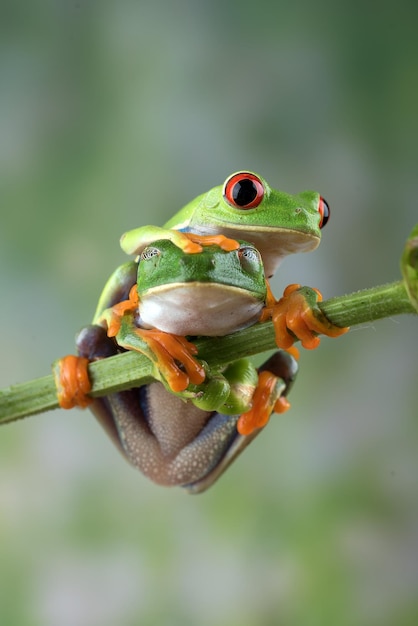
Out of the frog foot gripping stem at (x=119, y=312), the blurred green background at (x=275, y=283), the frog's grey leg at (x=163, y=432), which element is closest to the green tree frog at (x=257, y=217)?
the frog foot gripping stem at (x=119, y=312)

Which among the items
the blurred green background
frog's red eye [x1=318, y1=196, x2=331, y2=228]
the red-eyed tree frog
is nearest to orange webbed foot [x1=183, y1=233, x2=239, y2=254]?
the red-eyed tree frog

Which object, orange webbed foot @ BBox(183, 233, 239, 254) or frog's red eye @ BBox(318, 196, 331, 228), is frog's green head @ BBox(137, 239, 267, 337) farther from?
frog's red eye @ BBox(318, 196, 331, 228)

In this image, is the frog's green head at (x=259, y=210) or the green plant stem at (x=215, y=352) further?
the frog's green head at (x=259, y=210)

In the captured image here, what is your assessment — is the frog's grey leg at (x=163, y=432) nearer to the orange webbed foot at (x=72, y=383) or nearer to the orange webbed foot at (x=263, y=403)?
the orange webbed foot at (x=263, y=403)

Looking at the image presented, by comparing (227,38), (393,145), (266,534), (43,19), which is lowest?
(266,534)

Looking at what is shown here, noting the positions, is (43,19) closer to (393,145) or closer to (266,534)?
(393,145)

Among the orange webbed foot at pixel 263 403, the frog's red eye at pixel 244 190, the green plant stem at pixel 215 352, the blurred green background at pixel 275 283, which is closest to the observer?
the green plant stem at pixel 215 352

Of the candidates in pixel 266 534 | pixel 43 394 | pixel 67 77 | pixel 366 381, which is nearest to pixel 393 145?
pixel 366 381
